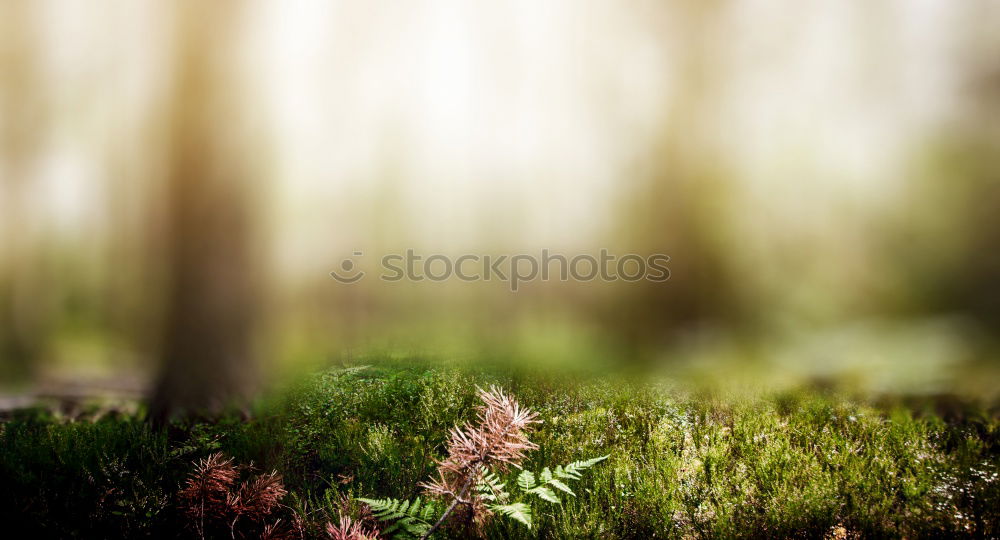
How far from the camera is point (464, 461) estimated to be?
0.90 m

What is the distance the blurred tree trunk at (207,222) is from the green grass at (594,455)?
108mm

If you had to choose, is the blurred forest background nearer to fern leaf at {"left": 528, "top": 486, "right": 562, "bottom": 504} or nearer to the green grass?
the green grass

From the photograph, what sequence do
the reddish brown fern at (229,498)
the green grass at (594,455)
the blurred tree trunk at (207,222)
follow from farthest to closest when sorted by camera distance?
the blurred tree trunk at (207,222) < the reddish brown fern at (229,498) < the green grass at (594,455)

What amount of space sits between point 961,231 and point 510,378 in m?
0.82

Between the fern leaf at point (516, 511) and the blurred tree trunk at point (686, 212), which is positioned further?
the blurred tree trunk at point (686, 212)

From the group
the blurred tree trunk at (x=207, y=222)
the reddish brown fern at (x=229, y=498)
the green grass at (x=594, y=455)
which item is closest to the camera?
the green grass at (x=594, y=455)

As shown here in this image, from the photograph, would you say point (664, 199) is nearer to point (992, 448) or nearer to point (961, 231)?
point (961, 231)

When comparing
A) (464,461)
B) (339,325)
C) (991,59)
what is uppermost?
(991,59)

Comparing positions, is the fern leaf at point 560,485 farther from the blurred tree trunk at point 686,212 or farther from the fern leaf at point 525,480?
the blurred tree trunk at point 686,212

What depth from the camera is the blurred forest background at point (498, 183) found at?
960 millimetres

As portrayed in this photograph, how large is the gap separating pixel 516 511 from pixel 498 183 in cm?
59

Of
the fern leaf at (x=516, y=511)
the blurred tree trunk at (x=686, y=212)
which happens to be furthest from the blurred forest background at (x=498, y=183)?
the fern leaf at (x=516, y=511)

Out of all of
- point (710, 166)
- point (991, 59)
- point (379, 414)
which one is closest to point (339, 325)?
point (379, 414)

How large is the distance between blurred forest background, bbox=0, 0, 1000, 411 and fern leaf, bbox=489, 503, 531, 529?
0.86 ft
